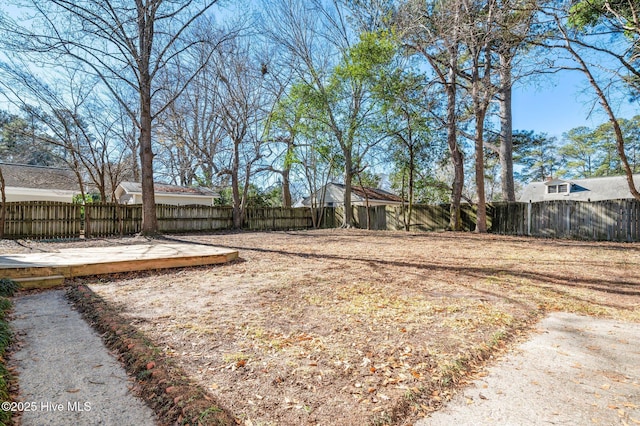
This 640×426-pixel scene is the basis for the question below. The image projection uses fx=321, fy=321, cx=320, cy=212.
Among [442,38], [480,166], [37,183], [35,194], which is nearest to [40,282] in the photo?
[442,38]

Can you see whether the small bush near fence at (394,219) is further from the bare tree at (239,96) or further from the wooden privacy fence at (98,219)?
the bare tree at (239,96)

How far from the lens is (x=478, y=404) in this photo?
64.7 inches

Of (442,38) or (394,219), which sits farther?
(394,219)

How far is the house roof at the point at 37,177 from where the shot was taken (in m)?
15.9

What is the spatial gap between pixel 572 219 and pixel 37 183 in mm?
23737

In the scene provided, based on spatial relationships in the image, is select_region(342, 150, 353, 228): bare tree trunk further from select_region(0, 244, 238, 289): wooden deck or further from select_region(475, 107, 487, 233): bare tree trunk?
select_region(0, 244, 238, 289): wooden deck

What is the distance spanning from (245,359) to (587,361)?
225 centimetres

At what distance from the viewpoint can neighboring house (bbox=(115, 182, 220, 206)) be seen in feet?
54.2

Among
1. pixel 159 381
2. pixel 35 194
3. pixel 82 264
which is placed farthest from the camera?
pixel 35 194

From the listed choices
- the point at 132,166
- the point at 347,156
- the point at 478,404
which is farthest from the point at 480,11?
the point at 132,166

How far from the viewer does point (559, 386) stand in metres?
1.81

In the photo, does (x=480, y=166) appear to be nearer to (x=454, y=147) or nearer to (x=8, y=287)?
(x=454, y=147)

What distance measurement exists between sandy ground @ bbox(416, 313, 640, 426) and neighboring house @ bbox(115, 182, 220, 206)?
16283 mm

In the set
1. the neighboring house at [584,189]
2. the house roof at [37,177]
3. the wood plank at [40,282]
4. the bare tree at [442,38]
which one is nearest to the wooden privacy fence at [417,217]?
the bare tree at [442,38]
